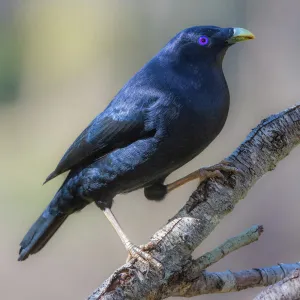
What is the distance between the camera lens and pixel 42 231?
14.7 ft

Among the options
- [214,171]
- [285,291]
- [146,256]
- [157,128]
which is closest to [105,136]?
[157,128]

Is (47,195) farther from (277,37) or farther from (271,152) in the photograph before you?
(271,152)

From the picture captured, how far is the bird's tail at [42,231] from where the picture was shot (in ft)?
14.6

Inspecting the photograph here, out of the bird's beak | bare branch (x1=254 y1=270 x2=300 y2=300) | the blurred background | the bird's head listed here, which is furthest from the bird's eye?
the blurred background

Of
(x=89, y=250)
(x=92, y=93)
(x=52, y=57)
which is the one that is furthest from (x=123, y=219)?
(x=52, y=57)

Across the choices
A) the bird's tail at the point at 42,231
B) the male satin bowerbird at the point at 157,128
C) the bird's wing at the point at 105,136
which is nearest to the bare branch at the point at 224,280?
the male satin bowerbird at the point at 157,128

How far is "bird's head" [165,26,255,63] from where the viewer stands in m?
4.04

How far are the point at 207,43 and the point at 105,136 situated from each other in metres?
0.78

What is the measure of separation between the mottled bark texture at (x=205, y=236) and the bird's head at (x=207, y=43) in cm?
63

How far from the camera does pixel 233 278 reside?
3.31 meters

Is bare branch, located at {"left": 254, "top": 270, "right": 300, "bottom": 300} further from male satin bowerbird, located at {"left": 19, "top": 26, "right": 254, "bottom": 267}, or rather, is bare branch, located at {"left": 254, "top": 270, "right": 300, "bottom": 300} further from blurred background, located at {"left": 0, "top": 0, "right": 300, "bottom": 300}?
blurred background, located at {"left": 0, "top": 0, "right": 300, "bottom": 300}

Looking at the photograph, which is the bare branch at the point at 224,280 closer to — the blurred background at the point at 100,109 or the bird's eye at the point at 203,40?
the bird's eye at the point at 203,40

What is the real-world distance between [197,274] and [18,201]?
A: 649cm

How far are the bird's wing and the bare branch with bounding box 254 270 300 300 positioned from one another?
1.34m
